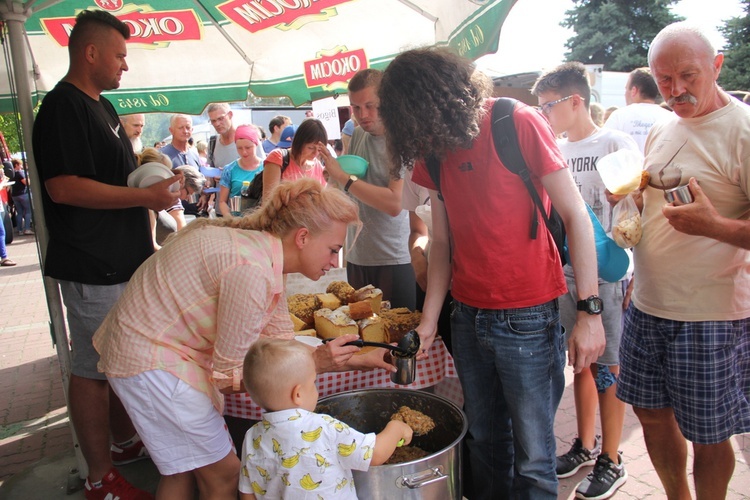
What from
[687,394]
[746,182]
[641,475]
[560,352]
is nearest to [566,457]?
[641,475]

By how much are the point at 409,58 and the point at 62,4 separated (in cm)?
325

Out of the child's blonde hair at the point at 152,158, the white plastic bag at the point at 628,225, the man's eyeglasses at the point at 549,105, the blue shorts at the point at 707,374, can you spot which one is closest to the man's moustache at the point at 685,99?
the white plastic bag at the point at 628,225

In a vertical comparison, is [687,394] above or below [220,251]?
below

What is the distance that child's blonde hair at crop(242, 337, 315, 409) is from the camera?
1659 millimetres

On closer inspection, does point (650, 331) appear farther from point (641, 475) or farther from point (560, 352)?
point (641, 475)

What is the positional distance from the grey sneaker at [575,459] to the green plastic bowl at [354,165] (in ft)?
6.41

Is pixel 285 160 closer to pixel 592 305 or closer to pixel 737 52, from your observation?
pixel 592 305

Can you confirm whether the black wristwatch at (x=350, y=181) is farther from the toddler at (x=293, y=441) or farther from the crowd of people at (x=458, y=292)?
the toddler at (x=293, y=441)

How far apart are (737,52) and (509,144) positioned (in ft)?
73.6

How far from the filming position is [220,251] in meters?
1.80

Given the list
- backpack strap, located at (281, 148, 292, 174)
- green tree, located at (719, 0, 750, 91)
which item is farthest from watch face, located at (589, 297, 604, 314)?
green tree, located at (719, 0, 750, 91)

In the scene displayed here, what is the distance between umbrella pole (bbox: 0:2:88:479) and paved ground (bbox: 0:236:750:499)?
428 millimetres

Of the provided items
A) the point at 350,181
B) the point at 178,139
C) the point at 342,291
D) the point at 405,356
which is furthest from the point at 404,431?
the point at 178,139

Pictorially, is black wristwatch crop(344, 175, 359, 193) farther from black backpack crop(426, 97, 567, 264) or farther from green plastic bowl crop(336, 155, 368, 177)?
black backpack crop(426, 97, 567, 264)
